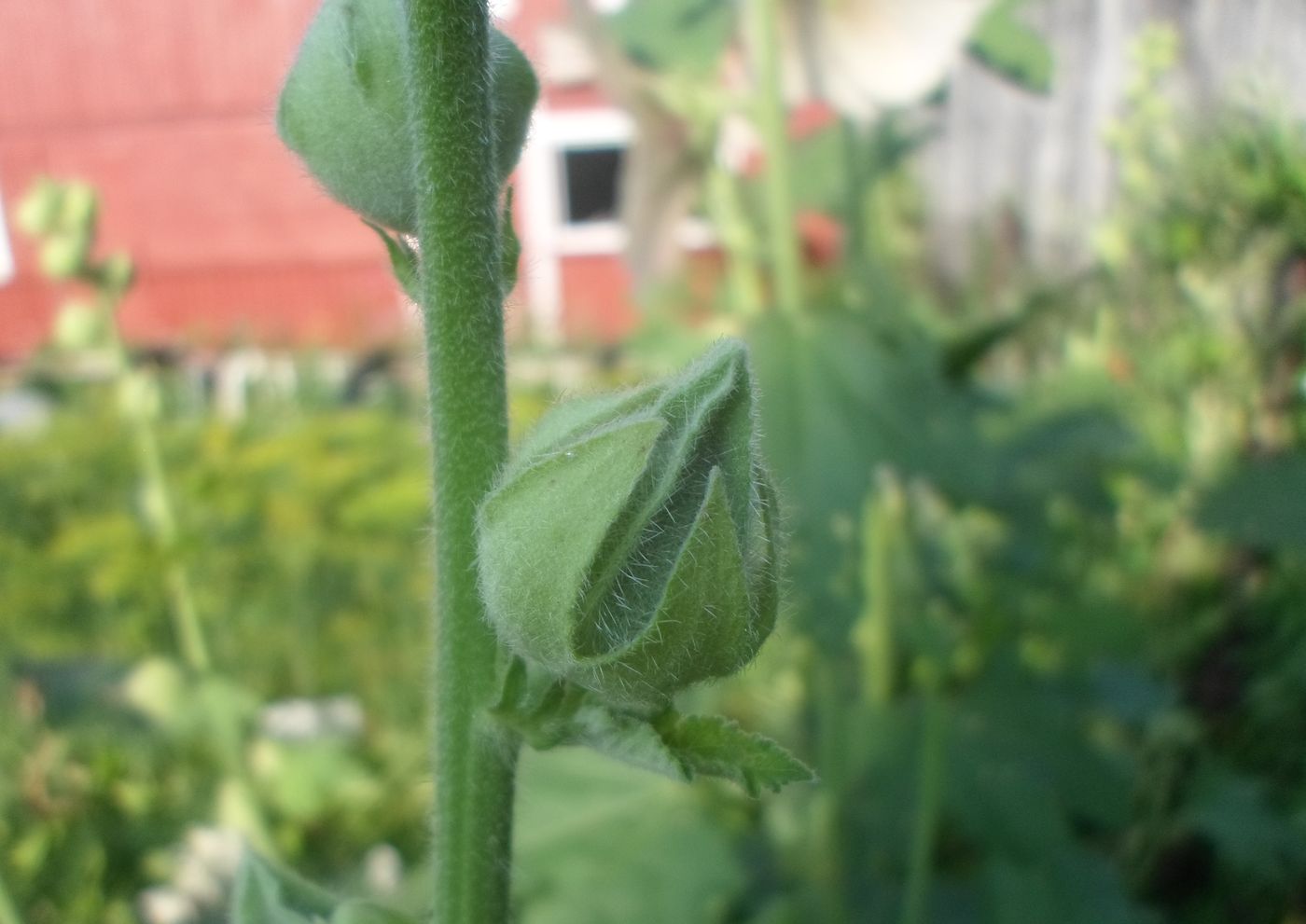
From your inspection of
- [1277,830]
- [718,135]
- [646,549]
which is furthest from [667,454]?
[1277,830]

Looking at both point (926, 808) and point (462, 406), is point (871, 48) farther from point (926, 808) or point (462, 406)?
point (462, 406)

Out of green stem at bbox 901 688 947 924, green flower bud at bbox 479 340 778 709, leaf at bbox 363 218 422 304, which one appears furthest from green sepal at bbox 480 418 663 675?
green stem at bbox 901 688 947 924

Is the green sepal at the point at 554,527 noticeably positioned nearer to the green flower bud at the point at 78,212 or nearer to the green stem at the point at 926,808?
the green stem at the point at 926,808

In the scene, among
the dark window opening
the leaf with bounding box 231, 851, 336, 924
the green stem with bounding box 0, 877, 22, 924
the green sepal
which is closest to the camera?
the green sepal

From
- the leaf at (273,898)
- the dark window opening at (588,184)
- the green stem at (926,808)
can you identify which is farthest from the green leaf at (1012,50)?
the dark window opening at (588,184)

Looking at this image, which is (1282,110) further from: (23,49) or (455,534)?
(23,49)

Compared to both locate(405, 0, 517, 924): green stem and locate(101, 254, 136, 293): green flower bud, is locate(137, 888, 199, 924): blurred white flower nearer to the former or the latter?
locate(101, 254, 136, 293): green flower bud

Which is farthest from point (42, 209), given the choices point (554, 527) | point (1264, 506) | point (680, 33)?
point (1264, 506)
